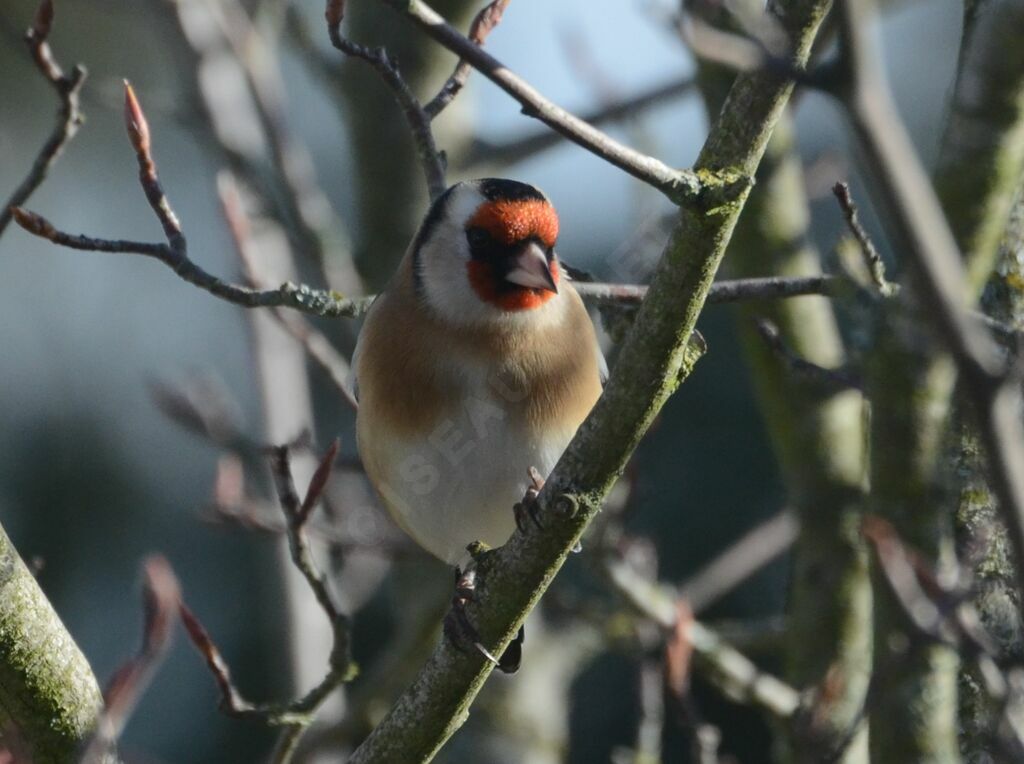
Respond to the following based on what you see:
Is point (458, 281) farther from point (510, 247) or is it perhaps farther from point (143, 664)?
point (143, 664)

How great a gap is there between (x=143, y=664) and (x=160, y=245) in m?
0.76

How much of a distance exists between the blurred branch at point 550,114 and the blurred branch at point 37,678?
38.3 inches

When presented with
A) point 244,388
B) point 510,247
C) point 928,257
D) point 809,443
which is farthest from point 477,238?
point 244,388

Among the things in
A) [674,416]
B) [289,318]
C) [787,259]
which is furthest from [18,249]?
[787,259]

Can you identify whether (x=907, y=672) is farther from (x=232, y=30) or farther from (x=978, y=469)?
(x=232, y=30)

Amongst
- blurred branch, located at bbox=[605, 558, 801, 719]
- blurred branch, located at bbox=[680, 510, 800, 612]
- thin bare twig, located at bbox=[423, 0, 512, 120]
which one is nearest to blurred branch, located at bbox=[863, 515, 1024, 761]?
thin bare twig, located at bbox=[423, 0, 512, 120]

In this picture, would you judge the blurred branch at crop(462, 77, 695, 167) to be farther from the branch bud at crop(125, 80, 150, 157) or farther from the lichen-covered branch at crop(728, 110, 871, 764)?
the branch bud at crop(125, 80, 150, 157)

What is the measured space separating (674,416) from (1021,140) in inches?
195

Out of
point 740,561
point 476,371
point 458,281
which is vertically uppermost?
point 740,561

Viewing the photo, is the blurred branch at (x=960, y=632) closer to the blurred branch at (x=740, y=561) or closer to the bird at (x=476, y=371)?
the bird at (x=476, y=371)

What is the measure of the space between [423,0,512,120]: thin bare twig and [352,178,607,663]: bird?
0.29 metres

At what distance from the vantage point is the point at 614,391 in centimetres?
205

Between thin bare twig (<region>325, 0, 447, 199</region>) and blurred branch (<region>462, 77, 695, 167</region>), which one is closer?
thin bare twig (<region>325, 0, 447, 199</region>)

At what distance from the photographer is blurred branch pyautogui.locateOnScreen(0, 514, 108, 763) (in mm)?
2074
